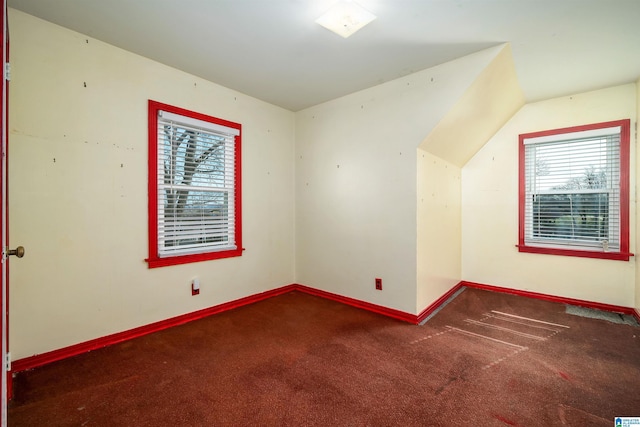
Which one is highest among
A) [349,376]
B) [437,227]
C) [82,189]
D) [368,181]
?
[368,181]

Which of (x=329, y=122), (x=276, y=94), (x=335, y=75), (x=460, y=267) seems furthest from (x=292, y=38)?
(x=460, y=267)

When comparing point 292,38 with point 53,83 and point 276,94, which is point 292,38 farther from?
point 53,83

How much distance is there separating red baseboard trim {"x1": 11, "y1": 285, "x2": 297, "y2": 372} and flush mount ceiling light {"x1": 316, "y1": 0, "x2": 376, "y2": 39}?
287 centimetres

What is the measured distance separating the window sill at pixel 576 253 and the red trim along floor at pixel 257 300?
0.53 meters

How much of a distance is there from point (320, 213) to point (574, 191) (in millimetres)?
3063

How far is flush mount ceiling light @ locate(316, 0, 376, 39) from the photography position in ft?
6.05

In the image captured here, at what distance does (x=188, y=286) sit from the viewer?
110 inches

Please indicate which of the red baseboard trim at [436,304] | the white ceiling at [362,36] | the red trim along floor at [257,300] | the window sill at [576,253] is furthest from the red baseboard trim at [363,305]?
the white ceiling at [362,36]

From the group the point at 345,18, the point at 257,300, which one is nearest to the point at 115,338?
the point at 257,300

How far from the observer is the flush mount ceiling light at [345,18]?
1843 mm

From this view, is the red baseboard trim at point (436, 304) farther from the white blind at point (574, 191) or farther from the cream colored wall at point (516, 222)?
the white blind at point (574, 191)

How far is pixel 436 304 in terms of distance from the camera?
316 centimetres

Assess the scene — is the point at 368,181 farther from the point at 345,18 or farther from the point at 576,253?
the point at 576,253

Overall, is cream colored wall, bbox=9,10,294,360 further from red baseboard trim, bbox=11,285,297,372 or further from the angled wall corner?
the angled wall corner
